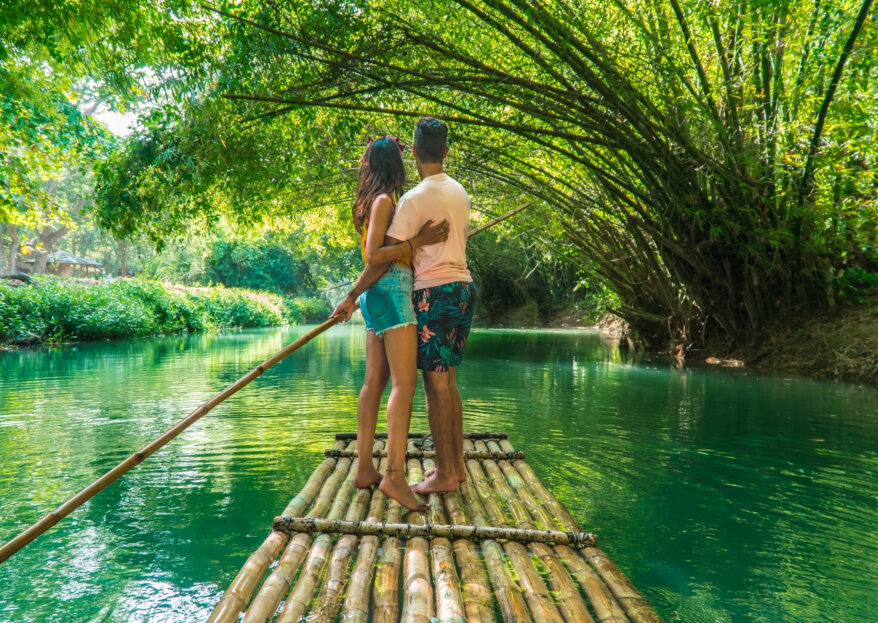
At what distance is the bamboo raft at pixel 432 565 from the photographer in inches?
76.2

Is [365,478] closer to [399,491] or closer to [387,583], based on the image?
[399,491]

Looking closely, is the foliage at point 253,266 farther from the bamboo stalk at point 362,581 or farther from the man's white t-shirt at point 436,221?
the bamboo stalk at point 362,581

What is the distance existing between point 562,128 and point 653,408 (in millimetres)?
3481

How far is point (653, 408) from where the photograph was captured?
21.4 ft

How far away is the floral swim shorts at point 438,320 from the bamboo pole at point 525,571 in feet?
1.99

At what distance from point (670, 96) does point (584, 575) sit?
6.60 metres

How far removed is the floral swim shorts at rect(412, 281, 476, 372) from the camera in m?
2.92

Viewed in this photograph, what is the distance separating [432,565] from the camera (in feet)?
7.51

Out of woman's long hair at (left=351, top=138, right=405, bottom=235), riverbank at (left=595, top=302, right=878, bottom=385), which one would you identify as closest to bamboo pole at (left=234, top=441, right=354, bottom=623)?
woman's long hair at (left=351, top=138, right=405, bottom=235)

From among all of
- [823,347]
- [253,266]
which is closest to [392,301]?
[823,347]

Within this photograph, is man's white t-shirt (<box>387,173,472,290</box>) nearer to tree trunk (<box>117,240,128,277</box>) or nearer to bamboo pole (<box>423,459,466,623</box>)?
bamboo pole (<box>423,459,466,623</box>)

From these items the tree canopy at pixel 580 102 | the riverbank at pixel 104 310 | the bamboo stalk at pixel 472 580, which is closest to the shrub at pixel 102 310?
the riverbank at pixel 104 310

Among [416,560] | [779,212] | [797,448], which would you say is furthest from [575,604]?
[779,212]

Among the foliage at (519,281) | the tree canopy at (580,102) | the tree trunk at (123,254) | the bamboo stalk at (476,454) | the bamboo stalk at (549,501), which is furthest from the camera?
the tree trunk at (123,254)
